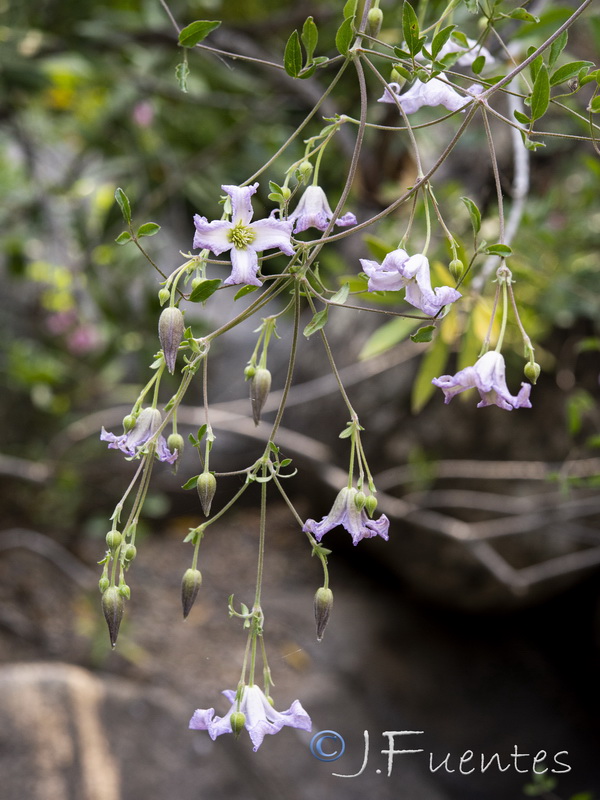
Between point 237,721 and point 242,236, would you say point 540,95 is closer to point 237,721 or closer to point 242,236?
point 242,236

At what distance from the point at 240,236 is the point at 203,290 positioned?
0.03 m

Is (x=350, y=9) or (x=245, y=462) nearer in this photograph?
(x=350, y=9)

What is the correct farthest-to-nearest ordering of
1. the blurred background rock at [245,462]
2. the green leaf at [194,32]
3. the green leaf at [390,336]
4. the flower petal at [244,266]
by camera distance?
the blurred background rock at [245,462]
the green leaf at [390,336]
the green leaf at [194,32]
the flower petal at [244,266]

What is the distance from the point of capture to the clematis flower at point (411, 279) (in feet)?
1.27

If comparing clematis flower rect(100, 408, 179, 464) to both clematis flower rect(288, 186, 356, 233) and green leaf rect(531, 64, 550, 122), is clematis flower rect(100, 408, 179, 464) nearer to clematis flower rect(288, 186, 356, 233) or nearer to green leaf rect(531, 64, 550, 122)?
clematis flower rect(288, 186, 356, 233)

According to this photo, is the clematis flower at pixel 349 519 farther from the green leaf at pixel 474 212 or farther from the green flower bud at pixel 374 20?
the green flower bud at pixel 374 20

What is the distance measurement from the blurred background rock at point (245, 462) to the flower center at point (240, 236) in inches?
35.8

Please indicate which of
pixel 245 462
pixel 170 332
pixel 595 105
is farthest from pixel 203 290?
pixel 245 462

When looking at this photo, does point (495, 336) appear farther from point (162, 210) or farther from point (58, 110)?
point (58, 110)

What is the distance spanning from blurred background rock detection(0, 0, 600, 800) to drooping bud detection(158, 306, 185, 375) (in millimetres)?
931

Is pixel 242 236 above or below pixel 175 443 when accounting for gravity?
above

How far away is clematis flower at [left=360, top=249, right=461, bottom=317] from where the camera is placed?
39cm

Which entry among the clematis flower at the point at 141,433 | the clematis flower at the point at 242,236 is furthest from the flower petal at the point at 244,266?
the clematis flower at the point at 141,433

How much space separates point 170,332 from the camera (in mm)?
385
